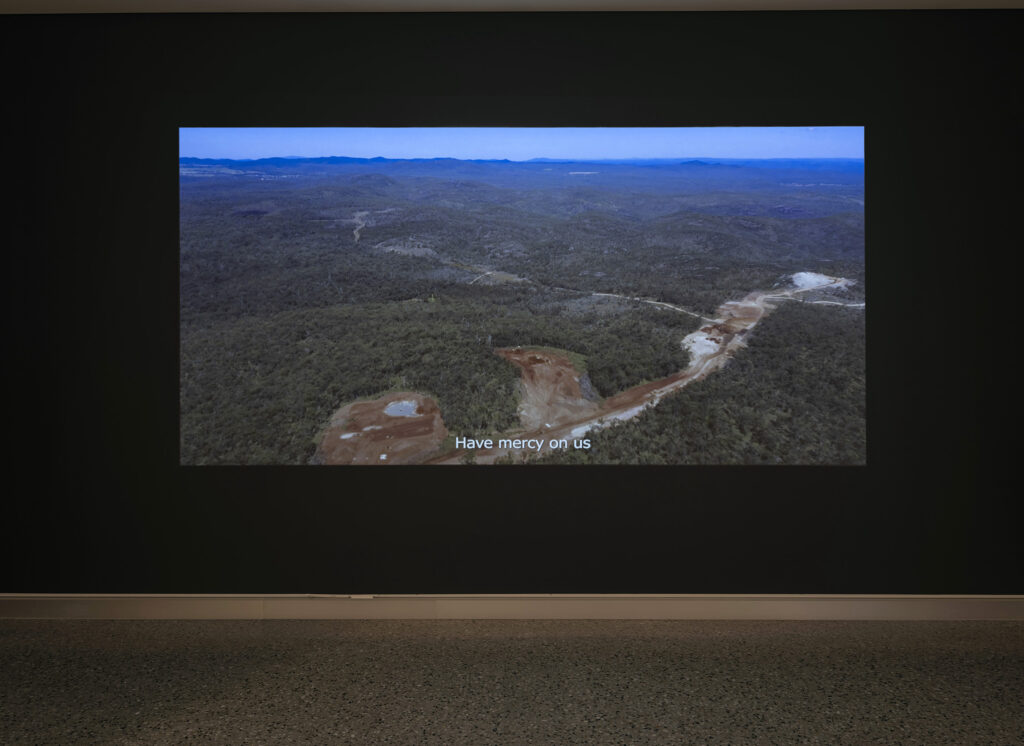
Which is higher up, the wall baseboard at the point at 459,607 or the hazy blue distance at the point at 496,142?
the hazy blue distance at the point at 496,142

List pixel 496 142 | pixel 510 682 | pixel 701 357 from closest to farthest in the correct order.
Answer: pixel 510 682 → pixel 701 357 → pixel 496 142

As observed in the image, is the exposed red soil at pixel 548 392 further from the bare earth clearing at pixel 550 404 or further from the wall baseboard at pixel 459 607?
the wall baseboard at pixel 459 607

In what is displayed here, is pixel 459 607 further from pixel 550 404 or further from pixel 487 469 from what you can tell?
pixel 550 404

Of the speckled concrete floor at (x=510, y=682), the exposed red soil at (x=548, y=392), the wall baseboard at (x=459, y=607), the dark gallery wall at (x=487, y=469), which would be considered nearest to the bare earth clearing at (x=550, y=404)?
the exposed red soil at (x=548, y=392)

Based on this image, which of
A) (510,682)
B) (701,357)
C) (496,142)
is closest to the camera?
(510,682)

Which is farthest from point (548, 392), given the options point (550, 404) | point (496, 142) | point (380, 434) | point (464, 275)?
point (496, 142)

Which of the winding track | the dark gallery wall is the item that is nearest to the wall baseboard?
the dark gallery wall

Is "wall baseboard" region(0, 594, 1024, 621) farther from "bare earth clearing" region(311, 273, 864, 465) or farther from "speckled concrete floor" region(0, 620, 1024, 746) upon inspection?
"bare earth clearing" region(311, 273, 864, 465)
